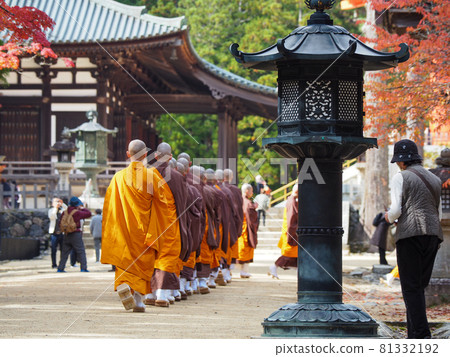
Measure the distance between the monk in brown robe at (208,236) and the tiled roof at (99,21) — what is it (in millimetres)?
11483

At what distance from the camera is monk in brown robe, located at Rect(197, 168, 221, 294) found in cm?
1330

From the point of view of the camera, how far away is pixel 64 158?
24.6 metres

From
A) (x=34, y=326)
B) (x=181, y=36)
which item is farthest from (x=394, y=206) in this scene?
(x=181, y=36)

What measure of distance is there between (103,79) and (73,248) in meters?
9.84

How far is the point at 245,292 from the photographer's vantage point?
13.1 meters

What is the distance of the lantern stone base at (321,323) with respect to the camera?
707cm

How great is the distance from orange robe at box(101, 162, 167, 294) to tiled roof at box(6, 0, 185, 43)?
14.9 m

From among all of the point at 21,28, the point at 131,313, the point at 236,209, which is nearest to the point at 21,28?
the point at 21,28

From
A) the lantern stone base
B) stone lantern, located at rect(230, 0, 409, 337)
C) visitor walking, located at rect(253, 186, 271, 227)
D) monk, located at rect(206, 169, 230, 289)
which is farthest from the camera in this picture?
visitor walking, located at rect(253, 186, 271, 227)

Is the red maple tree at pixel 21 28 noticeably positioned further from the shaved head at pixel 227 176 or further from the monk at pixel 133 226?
the shaved head at pixel 227 176

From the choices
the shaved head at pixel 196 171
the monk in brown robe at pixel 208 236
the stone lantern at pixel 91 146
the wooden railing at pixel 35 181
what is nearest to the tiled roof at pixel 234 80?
the wooden railing at pixel 35 181

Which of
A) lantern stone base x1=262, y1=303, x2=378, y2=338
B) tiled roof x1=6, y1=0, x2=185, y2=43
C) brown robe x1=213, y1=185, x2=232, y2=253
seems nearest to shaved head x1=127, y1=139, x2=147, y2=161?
lantern stone base x1=262, y1=303, x2=378, y2=338

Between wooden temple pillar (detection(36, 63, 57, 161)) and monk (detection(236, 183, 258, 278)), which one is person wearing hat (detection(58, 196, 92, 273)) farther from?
wooden temple pillar (detection(36, 63, 57, 161))

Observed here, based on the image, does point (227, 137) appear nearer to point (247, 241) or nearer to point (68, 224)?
point (247, 241)
